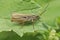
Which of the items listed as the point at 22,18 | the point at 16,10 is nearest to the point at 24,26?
the point at 22,18

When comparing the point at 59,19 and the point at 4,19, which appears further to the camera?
the point at 59,19


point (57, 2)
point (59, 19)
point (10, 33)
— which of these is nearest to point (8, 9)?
point (10, 33)

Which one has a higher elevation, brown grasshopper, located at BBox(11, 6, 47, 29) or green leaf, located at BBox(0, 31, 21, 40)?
brown grasshopper, located at BBox(11, 6, 47, 29)

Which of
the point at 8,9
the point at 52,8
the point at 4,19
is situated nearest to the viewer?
the point at 4,19

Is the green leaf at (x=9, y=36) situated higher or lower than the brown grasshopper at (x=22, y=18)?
lower

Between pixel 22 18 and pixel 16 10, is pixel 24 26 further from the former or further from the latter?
pixel 16 10

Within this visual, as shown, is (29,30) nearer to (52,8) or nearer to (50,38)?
(50,38)

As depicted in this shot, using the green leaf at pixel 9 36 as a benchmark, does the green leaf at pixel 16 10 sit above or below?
above

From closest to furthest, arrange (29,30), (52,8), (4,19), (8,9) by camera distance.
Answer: (29,30) → (4,19) → (8,9) → (52,8)

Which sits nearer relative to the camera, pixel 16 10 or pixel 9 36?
pixel 9 36

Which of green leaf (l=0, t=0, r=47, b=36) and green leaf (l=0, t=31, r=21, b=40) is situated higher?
green leaf (l=0, t=0, r=47, b=36)

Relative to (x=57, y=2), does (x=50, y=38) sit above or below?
below
